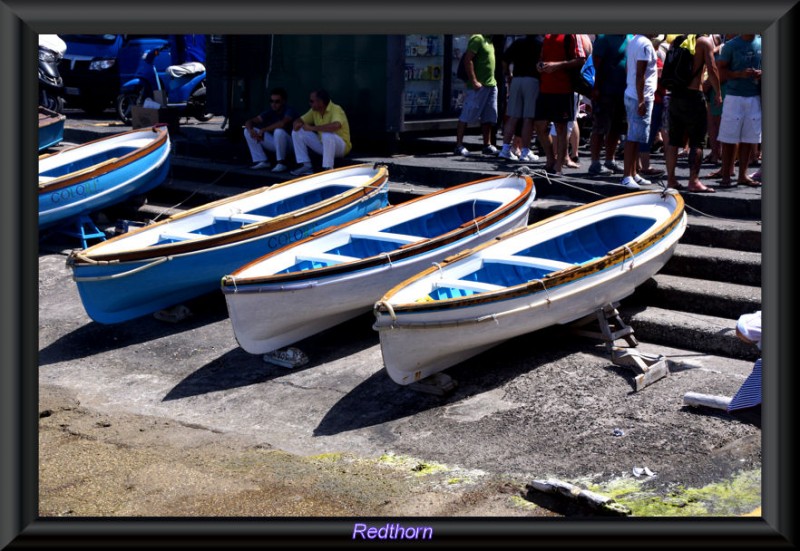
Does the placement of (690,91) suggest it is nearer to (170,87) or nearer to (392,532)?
(392,532)

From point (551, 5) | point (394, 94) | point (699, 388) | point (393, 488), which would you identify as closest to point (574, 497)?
point (393, 488)

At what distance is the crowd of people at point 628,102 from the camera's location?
9.90 metres

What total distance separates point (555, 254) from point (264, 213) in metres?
3.43

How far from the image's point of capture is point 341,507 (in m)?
5.96

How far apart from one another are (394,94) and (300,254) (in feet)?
15.2

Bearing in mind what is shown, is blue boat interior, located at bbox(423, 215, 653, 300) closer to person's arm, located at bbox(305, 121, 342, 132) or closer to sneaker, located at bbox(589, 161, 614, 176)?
sneaker, located at bbox(589, 161, 614, 176)

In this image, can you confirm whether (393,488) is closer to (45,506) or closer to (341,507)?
(341,507)

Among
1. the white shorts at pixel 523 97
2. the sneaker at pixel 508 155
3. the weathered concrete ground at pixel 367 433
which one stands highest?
the white shorts at pixel 523 97

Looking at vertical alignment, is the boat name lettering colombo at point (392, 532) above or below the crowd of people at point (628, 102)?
below

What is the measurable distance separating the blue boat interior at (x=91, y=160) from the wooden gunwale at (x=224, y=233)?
323cm

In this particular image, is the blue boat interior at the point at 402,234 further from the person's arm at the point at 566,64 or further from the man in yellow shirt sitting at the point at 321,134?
the man in yellow shirt sitting at the point at 321,134

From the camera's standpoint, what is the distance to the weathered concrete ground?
609cm

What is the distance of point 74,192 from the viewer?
38.9 ft

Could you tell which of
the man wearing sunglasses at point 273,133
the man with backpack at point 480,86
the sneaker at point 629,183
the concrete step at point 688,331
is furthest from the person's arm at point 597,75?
the man wearing sunglasses at point 273,133
